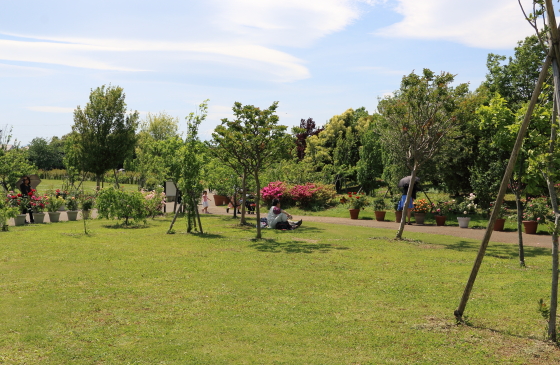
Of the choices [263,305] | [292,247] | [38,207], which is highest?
[38,207]

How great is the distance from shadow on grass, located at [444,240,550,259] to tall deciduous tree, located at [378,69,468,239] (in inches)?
74.7

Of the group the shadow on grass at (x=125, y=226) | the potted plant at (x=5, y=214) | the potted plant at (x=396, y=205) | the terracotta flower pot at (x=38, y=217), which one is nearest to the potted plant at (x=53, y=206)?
the terracotta flower pot at (x=38, y=217)

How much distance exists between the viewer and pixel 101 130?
91.6ft

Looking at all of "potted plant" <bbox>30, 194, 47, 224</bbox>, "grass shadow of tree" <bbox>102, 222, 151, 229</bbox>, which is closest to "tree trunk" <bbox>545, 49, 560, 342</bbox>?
"grass shadow of tree" <bbox>102, 222, 151, 229</bbox>

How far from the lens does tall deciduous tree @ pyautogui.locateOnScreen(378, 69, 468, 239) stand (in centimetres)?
1534

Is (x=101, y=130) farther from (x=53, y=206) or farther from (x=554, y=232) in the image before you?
(x=554, y=232)

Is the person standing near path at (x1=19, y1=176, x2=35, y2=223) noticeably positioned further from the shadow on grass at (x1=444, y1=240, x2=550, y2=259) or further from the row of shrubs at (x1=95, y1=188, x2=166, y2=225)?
the shadow on grass at (x1=444, y1=240, x2=550, y2=259)

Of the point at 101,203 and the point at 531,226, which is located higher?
the point at 101,203

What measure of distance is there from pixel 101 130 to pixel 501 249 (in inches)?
879

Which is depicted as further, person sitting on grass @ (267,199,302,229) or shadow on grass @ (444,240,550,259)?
person sitting on grass @ (267,199,302,229)

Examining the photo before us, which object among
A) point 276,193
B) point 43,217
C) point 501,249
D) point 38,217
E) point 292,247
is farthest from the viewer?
Answer: point 276,193

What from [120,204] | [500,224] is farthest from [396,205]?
[120,204]

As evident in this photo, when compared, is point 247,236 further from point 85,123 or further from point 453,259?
point 85,123

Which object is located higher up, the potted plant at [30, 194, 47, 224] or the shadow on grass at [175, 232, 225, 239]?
the potted plant at [30, 194, 47, 224]
